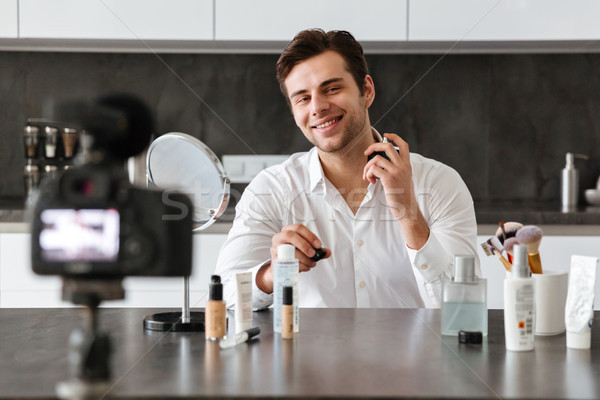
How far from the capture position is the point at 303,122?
179cm

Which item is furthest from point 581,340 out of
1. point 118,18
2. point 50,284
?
point 118,18

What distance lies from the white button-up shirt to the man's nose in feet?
0.50

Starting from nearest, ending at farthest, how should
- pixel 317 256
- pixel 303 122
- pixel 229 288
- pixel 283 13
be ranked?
pixel 317 256 → pixel 229 288 → pixel 303 122 → pixel 283 13

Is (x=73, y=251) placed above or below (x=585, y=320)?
above

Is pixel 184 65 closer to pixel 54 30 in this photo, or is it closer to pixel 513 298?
pixel 54 30

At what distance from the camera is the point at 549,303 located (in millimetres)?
1113

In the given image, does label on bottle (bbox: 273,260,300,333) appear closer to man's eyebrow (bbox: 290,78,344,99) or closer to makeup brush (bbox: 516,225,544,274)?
makeup brush (bbox: 516,225,544,274)

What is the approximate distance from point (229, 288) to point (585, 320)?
73 centimetres

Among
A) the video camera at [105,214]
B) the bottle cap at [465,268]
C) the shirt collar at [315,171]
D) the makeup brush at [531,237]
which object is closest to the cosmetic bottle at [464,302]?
the bottle cap at [465,268]

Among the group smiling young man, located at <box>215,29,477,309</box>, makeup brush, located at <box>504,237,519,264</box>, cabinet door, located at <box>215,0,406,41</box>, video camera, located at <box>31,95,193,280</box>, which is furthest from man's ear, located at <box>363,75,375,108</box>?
video camera, located at <box>31,95,193,280</box>

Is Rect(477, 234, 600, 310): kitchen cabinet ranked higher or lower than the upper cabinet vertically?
lower

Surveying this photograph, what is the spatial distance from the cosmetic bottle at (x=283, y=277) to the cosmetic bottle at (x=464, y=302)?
0.81 feet

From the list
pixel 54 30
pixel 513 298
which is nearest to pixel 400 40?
pixel 54 30

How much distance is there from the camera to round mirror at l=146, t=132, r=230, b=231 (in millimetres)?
1359
